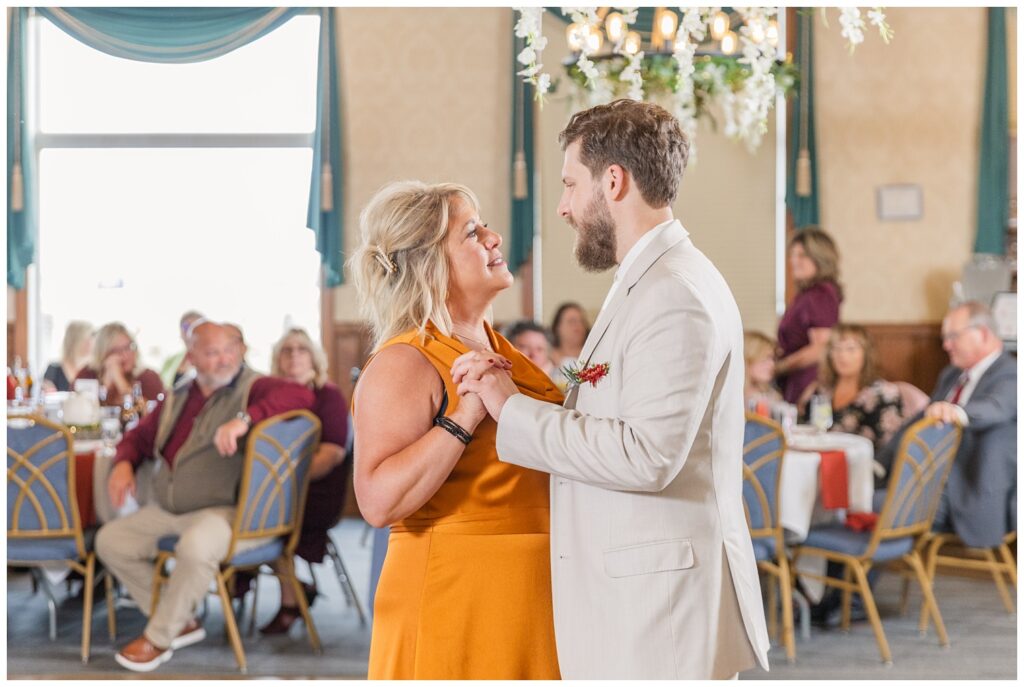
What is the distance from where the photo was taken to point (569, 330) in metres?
7.02

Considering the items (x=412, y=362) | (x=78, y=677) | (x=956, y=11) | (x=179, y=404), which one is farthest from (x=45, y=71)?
(x=412, y=362)

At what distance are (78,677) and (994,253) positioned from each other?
21.0ft

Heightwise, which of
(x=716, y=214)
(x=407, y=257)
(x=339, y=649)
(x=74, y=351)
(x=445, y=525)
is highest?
(x=716, y=214)

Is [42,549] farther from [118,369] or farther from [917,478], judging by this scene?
[917,478]

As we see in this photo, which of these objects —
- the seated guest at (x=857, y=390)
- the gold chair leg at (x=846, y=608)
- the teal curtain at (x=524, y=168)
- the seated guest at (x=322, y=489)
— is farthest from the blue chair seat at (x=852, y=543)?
the teal curtain at (x=524, y=168)

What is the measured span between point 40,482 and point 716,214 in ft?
16.9

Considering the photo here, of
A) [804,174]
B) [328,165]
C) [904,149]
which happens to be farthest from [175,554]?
[904,149]

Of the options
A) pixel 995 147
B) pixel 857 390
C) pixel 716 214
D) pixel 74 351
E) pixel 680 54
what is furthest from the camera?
pixel 716 214

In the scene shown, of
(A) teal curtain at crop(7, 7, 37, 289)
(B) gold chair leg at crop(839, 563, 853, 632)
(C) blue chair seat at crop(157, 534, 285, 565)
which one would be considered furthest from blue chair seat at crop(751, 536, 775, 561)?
(A) teal curtain at crop(7, 7, 37, 289)

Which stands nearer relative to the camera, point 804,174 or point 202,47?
point 202,47

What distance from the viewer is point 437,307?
2.03 m

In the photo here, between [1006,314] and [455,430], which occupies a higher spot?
[1006,314]

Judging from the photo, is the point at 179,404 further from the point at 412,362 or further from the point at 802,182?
the point at 802,182

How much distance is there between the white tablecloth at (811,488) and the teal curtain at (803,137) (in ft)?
10.1
